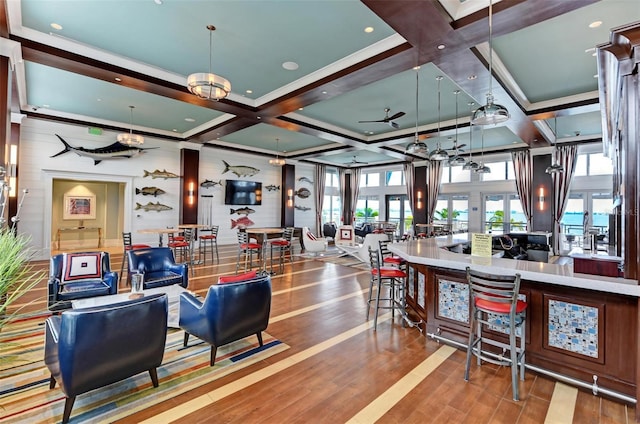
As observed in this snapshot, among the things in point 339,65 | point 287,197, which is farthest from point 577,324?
point 287,197

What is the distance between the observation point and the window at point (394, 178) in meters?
15.2

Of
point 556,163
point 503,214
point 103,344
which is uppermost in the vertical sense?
point 556,163

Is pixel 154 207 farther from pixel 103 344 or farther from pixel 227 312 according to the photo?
pixel 103 344

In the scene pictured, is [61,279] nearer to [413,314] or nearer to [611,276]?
[413,314]

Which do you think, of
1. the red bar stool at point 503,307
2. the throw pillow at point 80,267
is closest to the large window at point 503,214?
the red bar stool at point 503,307

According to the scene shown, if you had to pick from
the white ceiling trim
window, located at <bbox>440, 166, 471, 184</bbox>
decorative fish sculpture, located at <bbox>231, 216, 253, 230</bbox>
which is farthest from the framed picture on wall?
window, located at <bbox>440, 166, 471, 184</bbox>

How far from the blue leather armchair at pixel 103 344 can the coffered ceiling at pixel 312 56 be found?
3573mm

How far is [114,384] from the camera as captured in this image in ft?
9.00

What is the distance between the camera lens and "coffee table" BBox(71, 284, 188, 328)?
144 inches

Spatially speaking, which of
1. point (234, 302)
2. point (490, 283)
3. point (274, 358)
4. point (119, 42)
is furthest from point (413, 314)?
point (119, 42)

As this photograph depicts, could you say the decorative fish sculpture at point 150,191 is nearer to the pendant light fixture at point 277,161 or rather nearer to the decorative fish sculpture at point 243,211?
the decorative fish sculpture at point 243,211

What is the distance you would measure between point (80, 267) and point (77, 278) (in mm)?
158

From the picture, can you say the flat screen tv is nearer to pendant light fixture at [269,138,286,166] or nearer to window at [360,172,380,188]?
pendant light fixture at [269,138,286,166]

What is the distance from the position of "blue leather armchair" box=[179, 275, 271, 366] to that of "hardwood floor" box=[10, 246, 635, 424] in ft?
1.21
